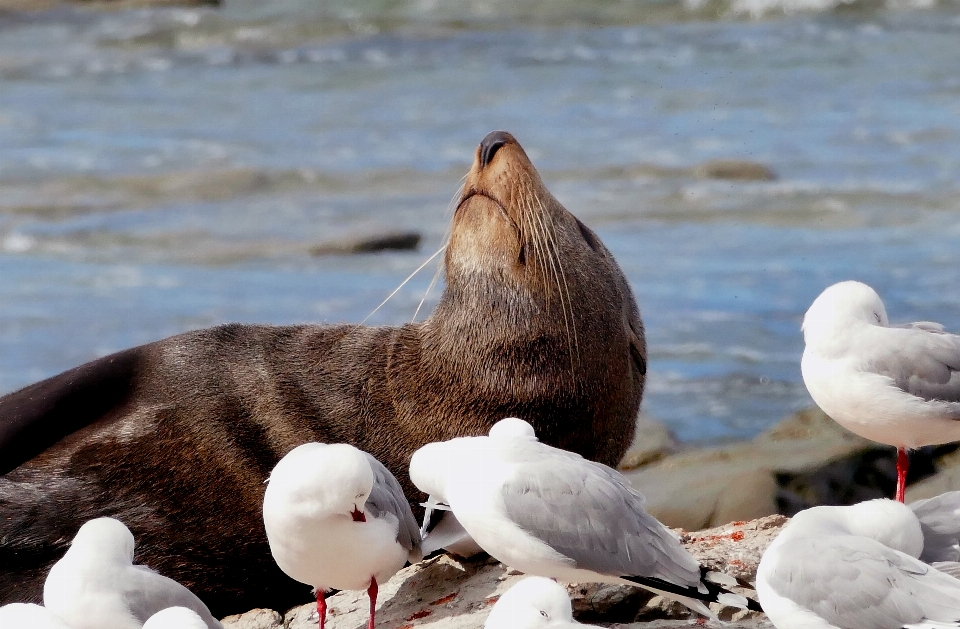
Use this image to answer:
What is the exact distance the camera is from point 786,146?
57.8 feet

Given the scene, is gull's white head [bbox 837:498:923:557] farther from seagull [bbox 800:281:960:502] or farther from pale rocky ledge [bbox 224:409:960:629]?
seagull [bbox 800:281:960:502]

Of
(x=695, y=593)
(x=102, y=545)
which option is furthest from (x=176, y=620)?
(x=695, y=593)

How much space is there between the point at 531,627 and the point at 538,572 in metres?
0.96

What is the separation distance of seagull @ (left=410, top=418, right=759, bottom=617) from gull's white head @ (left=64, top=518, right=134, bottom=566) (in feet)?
3.23

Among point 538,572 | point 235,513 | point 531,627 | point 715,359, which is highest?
point 531,627

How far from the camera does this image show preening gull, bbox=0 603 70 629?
3.80 meters

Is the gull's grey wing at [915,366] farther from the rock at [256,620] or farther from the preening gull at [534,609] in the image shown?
the rock at [256,620]

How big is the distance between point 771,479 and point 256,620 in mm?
2841

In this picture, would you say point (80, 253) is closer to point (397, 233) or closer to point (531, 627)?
point (397, 233)

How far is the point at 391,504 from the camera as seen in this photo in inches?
191

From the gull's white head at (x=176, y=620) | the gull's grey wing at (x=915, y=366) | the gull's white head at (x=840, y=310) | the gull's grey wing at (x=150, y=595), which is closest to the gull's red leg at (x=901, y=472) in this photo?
the gull's grey wing at (x=915, y=366)

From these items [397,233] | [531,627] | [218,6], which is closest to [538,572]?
[531,627]

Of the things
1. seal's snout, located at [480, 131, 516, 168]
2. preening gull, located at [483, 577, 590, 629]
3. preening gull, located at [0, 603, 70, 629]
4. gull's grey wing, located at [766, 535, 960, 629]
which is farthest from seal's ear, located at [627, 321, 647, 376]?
preening gull, located at [0, 603, 70, 629]

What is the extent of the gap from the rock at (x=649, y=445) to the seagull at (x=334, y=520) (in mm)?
3686
